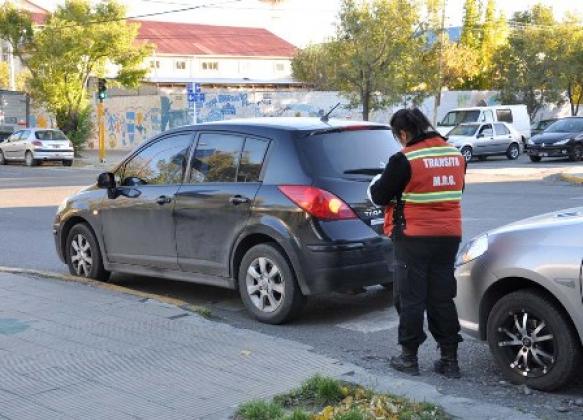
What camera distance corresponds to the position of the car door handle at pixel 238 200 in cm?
664

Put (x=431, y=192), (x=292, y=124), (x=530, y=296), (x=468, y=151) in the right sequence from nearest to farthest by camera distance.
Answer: (x=530, y=296)
(x=431, y=192)
(x=292, y=124)
(x=468, y=151)

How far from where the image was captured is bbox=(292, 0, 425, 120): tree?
1346 inches

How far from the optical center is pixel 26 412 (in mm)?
4391

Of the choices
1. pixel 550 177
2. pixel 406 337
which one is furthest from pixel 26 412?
pixel 550 177

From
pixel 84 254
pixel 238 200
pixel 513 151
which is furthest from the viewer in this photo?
pixel 513 151

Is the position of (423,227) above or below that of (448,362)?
above

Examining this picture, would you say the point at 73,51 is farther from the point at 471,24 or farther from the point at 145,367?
the point at 145,367

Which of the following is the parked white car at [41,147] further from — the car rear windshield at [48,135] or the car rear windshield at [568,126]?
the car rear windshield at [568,126]

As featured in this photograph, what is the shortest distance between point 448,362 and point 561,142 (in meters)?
24.6

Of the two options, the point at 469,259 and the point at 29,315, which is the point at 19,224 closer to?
the point at 29,315

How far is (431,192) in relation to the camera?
16.3 feet

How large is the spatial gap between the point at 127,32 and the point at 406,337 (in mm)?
33098

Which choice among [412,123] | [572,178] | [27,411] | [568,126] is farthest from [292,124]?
[568,126]

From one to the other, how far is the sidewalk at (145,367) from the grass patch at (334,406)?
0.52 feet
